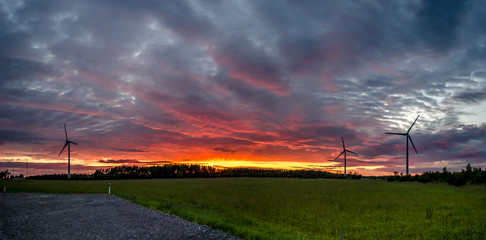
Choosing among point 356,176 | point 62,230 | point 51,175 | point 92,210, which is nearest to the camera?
point 62,230

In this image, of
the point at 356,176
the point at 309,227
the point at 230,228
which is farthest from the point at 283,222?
the point at 356,176

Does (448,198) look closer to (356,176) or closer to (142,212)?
(142,212)

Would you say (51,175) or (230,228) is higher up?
(230,228)

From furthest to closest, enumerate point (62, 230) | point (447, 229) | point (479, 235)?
point (447, 229) < point (479, 235) < point (62, 230)

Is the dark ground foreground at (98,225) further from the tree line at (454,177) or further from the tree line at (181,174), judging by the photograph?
the tree line at (181,174)

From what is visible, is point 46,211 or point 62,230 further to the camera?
point 46,211

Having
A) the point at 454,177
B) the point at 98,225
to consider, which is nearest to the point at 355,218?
the point at 98,225

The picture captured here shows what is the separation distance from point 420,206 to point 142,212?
28345 millimetres

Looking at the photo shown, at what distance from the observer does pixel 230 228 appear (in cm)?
2089

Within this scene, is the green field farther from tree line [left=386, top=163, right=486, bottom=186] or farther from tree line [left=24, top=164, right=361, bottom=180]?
tree line [left=24, top=164, right=361, bottom=180]

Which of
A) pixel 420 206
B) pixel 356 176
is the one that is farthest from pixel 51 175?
pixel 420 206

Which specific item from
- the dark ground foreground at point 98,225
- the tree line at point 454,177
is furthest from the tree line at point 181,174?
the dark ground foreground at point 98,225

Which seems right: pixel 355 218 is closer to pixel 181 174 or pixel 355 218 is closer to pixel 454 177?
pixel 454 177

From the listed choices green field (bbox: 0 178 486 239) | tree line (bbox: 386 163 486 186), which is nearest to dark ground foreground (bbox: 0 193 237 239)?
green field (bbox: 0 178 486 239)
